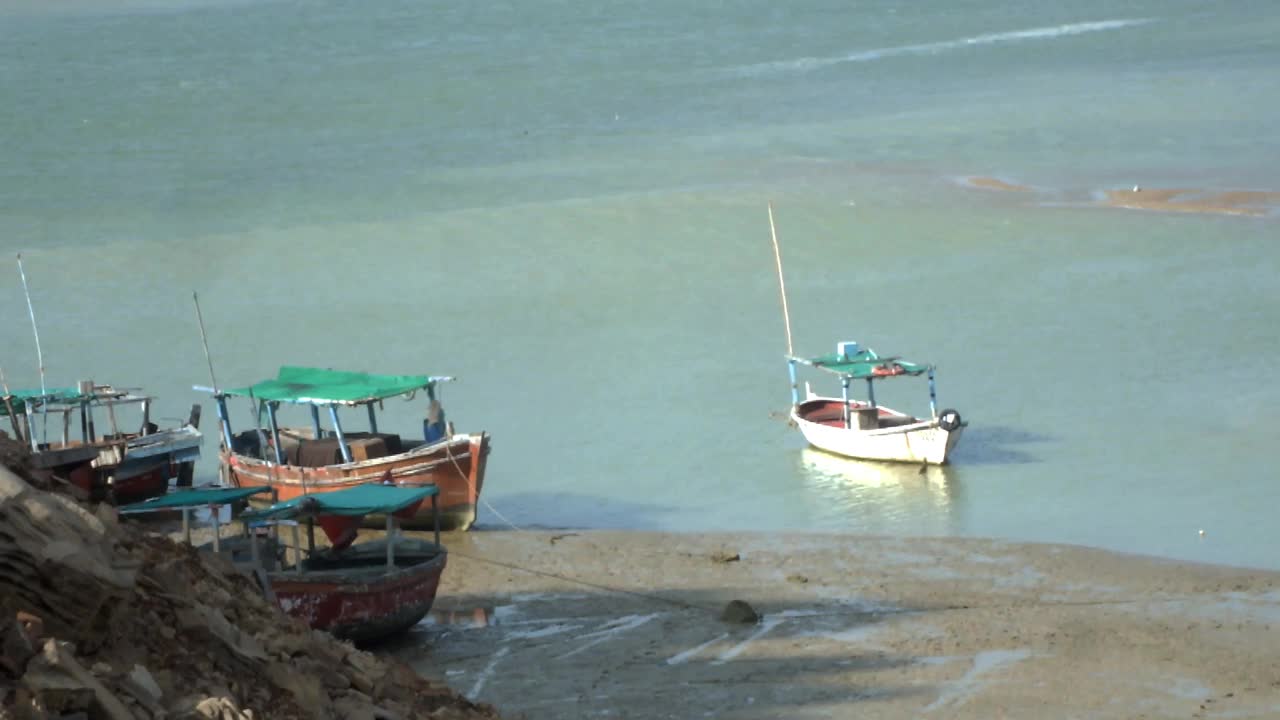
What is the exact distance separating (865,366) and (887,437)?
1.43 meters

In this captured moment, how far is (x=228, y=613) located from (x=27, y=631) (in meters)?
2.88

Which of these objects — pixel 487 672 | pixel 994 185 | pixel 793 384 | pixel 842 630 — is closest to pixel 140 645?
pixel 487 672

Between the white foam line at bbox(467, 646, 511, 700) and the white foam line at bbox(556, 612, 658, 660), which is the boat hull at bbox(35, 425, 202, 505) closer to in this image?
the white foam line at bbox(467, 646, 511, 700)

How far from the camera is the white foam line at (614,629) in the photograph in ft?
56.7

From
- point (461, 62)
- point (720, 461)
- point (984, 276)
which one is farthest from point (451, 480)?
point (461, 62)

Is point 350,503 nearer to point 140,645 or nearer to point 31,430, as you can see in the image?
point 31,430

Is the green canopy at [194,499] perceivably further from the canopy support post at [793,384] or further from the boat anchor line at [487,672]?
the canopy support post at [793,384]

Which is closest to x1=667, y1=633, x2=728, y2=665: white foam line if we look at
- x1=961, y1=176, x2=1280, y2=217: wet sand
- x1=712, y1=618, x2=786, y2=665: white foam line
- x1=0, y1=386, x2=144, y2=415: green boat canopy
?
x1=712, y1=618, x2=786, y2=665: white foam line

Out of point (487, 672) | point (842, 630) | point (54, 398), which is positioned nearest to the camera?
point (487, 672)

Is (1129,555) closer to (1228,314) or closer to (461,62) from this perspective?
(1228,314)

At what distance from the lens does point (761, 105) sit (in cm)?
6303

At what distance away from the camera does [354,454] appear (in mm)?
22453

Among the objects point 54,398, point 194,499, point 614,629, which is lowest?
point 614,629

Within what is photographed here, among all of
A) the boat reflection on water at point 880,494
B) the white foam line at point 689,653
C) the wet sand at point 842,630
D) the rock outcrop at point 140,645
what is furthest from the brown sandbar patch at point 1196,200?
the rock outcrop at point 140,645
